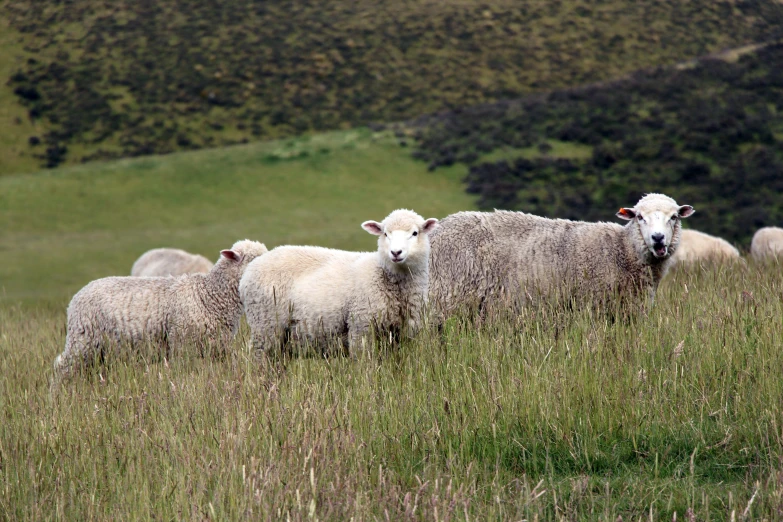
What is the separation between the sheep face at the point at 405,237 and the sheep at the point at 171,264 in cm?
824

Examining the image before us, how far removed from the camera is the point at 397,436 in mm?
4355

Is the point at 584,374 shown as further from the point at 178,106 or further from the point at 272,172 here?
the point at 178,106

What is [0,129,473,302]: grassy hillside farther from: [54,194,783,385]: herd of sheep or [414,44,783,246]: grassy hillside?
[54,194,783,385]: herd of sheep

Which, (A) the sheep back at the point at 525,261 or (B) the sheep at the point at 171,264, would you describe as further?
(B) the sheep at the point at 171,264

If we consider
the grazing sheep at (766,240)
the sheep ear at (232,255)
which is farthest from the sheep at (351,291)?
the grazing sheep at (766,240)

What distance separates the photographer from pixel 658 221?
665cm

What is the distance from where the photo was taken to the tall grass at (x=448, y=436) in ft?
11.8

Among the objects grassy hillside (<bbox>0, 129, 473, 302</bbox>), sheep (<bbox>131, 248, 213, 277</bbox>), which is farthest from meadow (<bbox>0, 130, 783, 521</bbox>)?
grassy hillside (<bbox>0, 129, 473, 302</bbox>)

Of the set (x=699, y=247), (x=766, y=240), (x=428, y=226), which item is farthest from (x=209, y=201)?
→ (x=428, y=226)

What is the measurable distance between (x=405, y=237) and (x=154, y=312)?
9.05 ft

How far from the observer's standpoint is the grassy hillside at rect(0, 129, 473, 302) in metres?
25.6

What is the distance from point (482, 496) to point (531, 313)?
2417 millimetres

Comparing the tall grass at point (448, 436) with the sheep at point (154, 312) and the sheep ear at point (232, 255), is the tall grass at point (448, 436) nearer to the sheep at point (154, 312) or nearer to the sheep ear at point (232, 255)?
the sheep at point (154, 312)

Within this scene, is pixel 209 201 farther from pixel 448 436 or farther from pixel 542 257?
pixel 448 436
